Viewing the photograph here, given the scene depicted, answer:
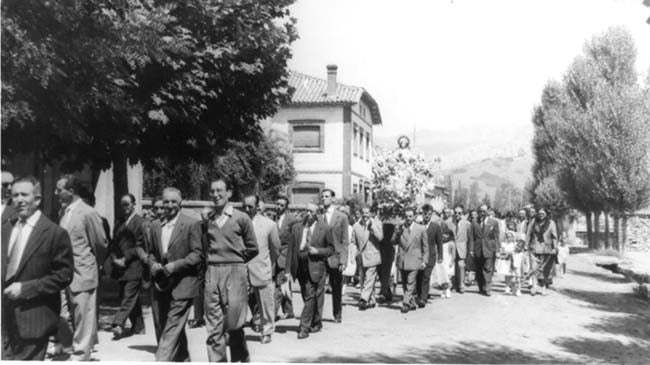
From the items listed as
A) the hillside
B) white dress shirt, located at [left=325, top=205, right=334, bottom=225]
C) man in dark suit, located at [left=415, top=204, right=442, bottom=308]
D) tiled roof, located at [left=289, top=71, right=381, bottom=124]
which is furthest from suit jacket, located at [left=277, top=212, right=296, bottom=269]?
the hillside

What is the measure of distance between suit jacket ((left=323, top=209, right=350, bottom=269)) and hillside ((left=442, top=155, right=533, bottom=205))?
139m

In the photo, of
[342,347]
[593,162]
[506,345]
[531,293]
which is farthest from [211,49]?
[593,162]

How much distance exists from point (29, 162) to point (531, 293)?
9.57m

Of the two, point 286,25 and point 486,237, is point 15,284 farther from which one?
point 486,237

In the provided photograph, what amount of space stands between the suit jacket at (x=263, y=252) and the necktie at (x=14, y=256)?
10.4ft

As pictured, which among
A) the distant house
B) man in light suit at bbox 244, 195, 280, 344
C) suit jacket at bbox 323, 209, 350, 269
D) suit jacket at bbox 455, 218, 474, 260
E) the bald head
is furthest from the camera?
the distant house

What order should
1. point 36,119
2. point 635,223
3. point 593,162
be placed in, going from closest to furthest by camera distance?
1. point 36,119
2. point 593,162
3. point 635,223

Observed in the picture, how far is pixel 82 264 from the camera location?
633 cm

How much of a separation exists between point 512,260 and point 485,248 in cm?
73

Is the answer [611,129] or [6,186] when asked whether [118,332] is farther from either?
[611,129]

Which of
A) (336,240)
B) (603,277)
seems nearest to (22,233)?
(336,240)

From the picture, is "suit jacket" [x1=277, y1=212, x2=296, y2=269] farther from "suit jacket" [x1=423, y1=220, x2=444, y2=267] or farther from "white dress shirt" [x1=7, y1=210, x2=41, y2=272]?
"white dress shirt" [x1=7, y1=210, x2=41, y2=272]

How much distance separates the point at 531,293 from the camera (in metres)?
13.5

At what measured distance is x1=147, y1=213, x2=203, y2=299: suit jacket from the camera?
6.09m
